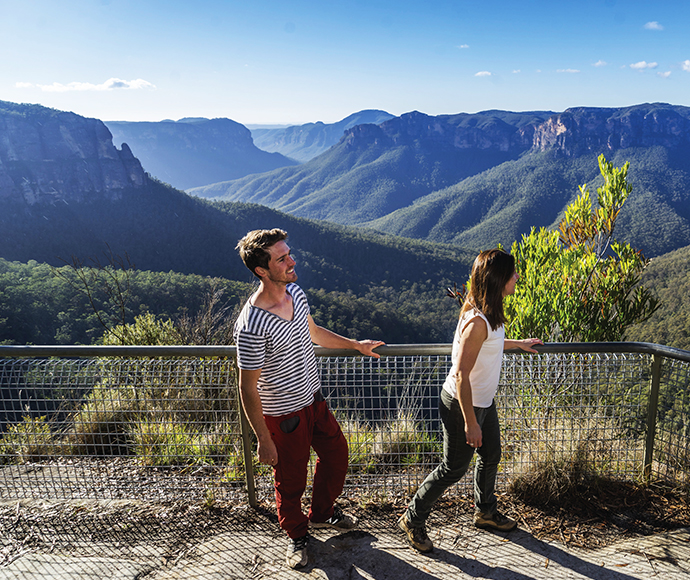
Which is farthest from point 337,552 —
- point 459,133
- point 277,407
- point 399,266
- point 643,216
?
point 459,133

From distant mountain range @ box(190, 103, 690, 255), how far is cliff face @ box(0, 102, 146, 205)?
5308 centimetres

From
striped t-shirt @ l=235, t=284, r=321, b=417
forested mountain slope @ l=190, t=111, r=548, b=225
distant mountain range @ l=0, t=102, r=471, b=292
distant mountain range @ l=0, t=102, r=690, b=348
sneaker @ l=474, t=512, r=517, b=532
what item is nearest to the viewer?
striped t-shirt @ l=235, t=284, r=321, b=417

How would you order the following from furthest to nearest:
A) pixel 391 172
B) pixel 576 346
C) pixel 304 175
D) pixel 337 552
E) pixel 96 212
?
pixel 304 175 < pixel 391 172 < pixel 96 212 < pixel 576 346 < pixel 337 552

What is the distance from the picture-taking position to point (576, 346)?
2492mm

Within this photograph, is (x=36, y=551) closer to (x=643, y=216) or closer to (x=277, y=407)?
(x=277, y=407)

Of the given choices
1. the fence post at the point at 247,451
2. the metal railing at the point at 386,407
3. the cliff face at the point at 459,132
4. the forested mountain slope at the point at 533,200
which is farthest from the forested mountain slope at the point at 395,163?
the fence post at the point at 247,451

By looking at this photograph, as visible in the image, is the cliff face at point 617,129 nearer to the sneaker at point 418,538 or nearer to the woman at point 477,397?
the woman at point 477,397

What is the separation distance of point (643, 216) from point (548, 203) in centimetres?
2143

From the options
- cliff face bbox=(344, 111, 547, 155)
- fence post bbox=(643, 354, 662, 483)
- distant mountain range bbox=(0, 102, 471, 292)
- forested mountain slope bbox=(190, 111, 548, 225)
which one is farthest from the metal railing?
cliff face bbox=(344, 111, 547, 155)

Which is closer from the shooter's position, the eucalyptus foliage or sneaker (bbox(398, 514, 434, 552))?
sneaker (bbox(398, 514, 434, 552))

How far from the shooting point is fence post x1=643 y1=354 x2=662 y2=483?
101 inches

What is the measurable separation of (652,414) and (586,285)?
2.24 m

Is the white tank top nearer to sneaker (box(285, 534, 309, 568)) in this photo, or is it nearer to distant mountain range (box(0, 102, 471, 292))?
sneaker (box(285, 534, 309, 568))

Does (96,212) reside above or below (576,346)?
above
